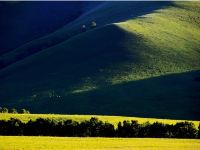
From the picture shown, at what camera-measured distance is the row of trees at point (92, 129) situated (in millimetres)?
67625

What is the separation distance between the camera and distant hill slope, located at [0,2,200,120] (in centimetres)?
12912

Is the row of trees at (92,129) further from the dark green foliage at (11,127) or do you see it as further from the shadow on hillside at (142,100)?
the shadow on hillside at (142,100)

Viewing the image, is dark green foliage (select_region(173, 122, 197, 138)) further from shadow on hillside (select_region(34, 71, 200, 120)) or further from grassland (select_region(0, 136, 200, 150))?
shadow on hillside (select_region(34, 71, 200, 120))

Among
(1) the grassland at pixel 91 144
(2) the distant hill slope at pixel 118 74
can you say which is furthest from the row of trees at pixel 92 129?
(2) the distant hill slope at pixel 118 74

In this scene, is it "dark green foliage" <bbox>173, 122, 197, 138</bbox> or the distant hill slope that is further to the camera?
the distant hill slope

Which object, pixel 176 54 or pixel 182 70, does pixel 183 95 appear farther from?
pixel 176 54

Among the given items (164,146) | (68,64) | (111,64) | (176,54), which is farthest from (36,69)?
(164,146)

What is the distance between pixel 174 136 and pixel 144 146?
1584 centimetres

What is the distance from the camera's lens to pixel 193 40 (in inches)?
7126

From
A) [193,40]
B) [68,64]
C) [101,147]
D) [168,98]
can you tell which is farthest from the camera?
[193,40]

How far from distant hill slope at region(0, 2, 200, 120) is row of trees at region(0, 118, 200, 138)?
Result: 158ft

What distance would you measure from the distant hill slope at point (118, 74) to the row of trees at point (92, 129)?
4815cm

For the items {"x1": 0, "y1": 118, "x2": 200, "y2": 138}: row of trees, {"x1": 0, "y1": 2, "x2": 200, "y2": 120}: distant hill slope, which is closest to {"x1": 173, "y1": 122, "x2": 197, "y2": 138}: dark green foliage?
{"x1": 0, "y1": 118, "x2": 200, "y2": 138}: row of trees

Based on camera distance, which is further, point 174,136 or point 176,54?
point 176,54
